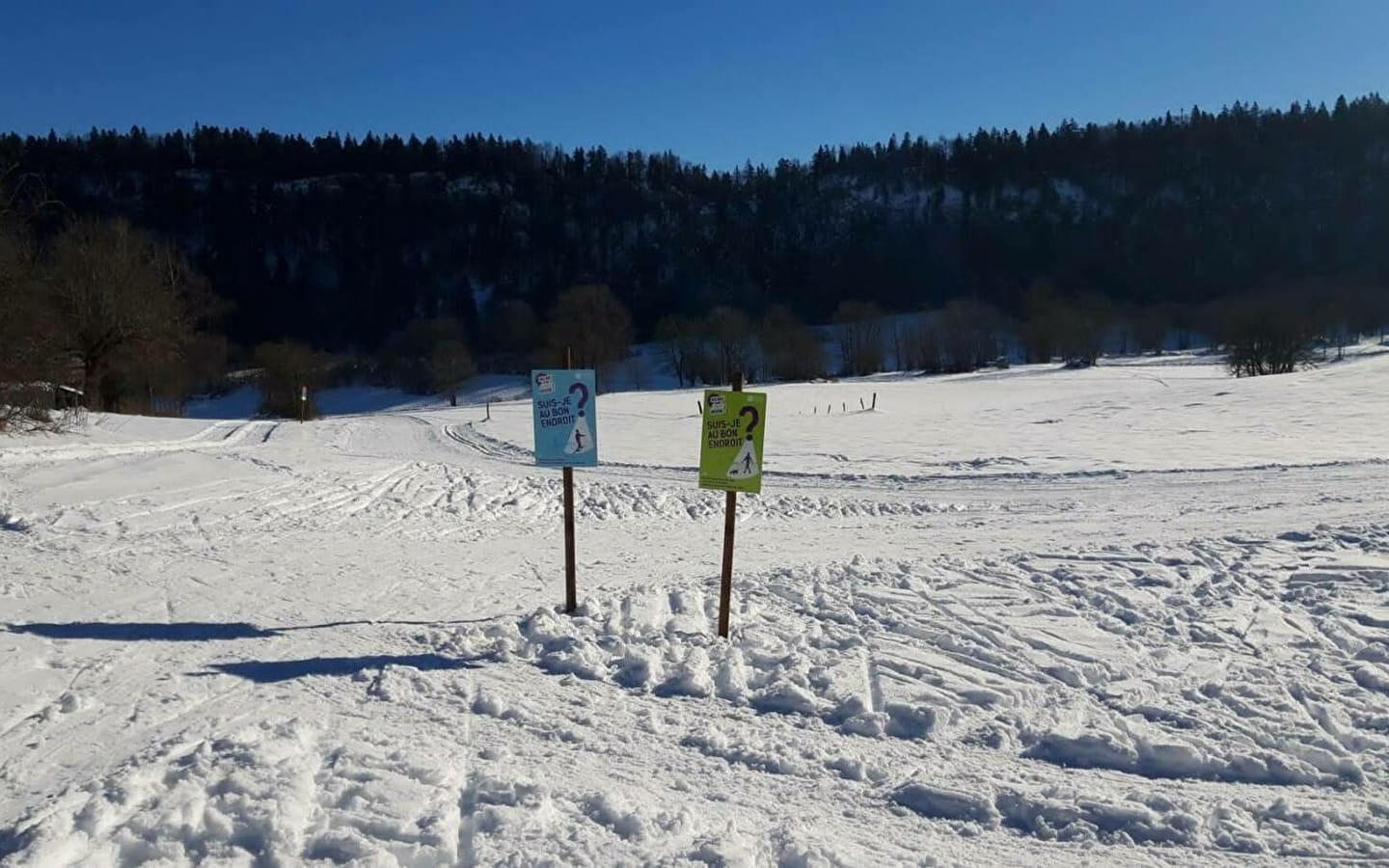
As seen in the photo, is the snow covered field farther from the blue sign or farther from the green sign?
the blue sign

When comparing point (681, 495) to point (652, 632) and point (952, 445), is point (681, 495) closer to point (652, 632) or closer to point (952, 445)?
point (652, 632)

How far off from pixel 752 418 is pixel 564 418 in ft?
5.92

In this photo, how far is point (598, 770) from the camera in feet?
16.4

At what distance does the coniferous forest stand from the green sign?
115 metres

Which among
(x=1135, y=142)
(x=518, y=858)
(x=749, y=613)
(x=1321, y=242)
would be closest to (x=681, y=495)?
(x=749, y=613)

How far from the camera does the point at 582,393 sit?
7.94m

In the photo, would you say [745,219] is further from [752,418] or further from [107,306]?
[752,418]

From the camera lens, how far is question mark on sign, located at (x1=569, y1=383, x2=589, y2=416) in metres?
7.91

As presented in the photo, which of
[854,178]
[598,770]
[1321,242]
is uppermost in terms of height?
[854,178]

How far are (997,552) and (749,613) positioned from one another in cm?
413

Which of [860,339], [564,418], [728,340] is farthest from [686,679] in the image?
[860,339]

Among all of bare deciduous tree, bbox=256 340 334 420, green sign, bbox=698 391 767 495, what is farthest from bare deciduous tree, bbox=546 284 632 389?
green sign, bbox=698 391 767 495

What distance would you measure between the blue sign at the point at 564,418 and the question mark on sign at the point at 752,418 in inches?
57.5

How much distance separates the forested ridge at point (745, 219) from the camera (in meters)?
136
